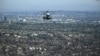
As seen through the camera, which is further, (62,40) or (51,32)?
(51,32)

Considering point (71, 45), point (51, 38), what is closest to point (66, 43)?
point (71, 45)

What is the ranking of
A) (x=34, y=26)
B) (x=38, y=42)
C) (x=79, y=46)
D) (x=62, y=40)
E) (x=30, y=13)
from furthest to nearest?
(x=30, y=13) < (x=34, y=26) < (x=62, y=40) < (x=38, y=42) < (x=79, y=46)

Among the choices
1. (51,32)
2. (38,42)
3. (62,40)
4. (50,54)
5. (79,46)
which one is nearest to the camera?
(50,54)

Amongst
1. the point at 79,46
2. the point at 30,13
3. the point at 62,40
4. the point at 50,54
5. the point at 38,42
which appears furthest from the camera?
the point at 30,13

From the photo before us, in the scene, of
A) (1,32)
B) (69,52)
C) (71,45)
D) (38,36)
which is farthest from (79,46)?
(1,32)

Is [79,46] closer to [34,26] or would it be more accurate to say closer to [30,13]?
[34,26]

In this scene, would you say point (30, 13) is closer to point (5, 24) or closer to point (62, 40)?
point (5, 24)

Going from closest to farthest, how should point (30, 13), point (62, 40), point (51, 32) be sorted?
point (62, 40)
point (51, 32)
point (30, 13)

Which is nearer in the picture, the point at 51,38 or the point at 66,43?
the point at 66,43
